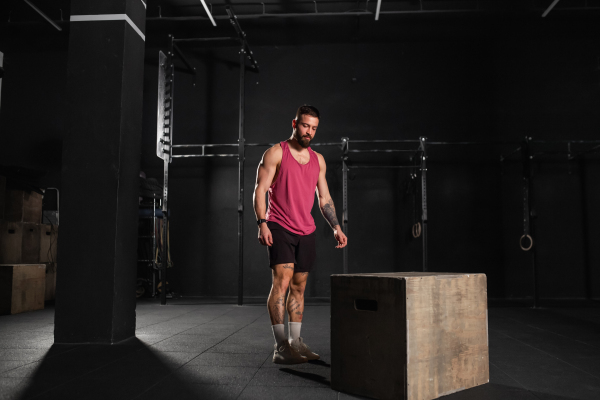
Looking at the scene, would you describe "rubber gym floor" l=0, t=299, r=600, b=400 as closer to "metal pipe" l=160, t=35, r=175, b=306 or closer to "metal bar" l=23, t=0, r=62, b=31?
"metal pipe" l=160, t=35, r=175, b=306

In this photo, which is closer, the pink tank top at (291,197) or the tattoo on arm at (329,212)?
the pink tank top at (291,197)

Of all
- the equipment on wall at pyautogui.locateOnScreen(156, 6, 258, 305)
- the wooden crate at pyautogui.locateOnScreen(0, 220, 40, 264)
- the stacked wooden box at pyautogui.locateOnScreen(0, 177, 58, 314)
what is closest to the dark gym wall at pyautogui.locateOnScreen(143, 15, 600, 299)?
the equipment on wall at pyautogui.locateOnScreen(156, 6, 258, 305)

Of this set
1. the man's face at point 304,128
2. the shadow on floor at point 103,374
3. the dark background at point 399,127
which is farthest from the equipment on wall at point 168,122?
the man's face at point 304,128

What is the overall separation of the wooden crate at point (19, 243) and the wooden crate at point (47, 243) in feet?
0.23

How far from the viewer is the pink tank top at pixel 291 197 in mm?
2689

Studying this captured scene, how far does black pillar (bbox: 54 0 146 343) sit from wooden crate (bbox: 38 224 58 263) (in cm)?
311

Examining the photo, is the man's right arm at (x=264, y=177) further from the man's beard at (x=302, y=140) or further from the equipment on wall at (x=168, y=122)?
the equipment on wall at (x=168, y=122)

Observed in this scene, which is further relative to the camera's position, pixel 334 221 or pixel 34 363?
pixel 334 221

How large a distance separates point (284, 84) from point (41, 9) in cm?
→ 364

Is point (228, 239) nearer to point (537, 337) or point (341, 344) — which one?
point (537, 337)

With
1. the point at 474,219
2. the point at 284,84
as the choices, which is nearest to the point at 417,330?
the point at 474,219

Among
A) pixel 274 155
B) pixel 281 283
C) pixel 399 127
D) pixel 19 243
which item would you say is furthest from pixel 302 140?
pixel 19 243

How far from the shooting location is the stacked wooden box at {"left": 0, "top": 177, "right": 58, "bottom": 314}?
15.4 ft

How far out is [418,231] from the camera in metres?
5.84
